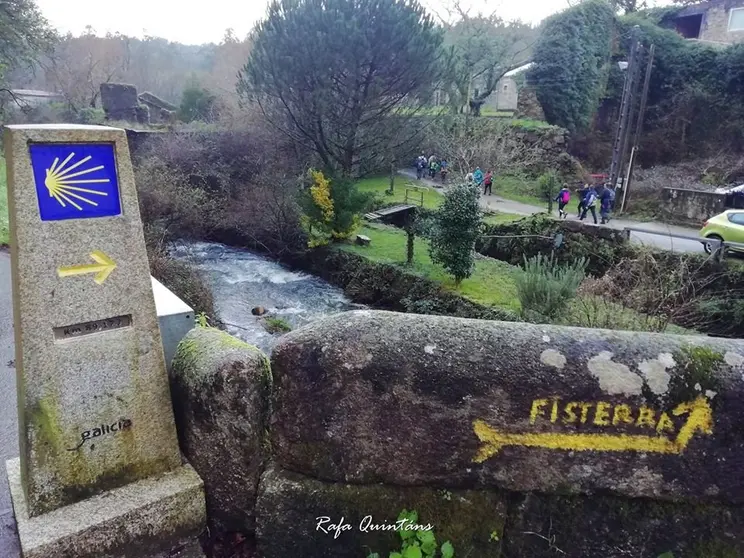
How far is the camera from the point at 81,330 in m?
3.00

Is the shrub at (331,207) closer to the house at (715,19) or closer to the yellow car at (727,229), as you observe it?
the yellow car at (727,229)

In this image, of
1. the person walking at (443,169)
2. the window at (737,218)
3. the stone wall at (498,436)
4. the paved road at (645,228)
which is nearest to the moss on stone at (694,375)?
the stone wall at (498,436)

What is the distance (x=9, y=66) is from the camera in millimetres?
19188

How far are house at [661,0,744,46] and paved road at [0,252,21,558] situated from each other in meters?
30.4

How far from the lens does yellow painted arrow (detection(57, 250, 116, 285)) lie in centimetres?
291

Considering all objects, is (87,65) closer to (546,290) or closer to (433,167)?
(433,167)

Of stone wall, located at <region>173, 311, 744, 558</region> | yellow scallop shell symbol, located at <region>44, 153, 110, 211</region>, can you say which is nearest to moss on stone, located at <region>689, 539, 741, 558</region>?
stone wall, located at <region>173, 311, 744, 558</region>

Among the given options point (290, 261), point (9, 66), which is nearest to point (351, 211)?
point (290, 261)

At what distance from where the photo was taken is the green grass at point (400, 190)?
2241 centimetres

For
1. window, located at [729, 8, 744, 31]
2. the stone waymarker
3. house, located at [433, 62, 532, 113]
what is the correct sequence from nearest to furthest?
the stone waymarker < window, located at [729, 8, 744, 31] < house, located at [433, 62, 532, 113]

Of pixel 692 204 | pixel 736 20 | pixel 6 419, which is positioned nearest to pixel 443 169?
pixel 692 204

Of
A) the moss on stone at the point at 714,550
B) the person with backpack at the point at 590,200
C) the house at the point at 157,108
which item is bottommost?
the person with backpack at the point at 590,200

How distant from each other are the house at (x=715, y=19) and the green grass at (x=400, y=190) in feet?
51.3

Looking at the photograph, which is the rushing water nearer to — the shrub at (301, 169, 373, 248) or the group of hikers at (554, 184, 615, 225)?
the shrub at (301, 169, 373, 248)
